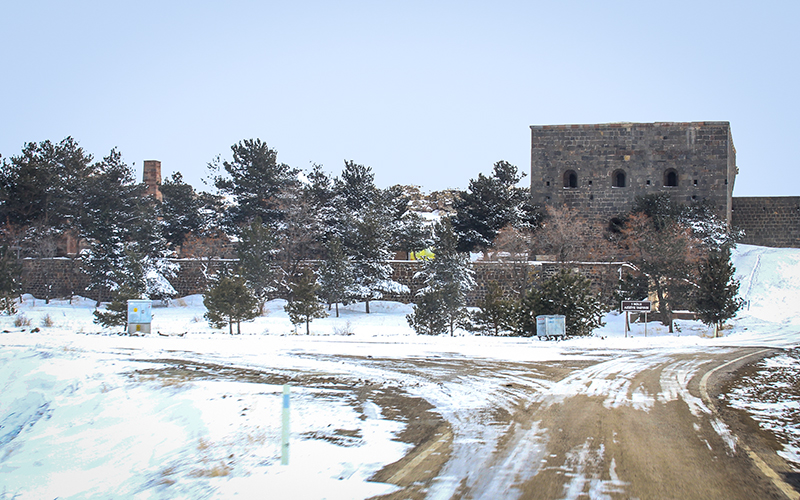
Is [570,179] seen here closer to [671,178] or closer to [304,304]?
[671,178]

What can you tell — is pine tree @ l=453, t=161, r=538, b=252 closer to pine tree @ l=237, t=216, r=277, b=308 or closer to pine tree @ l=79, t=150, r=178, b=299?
pine tree @ l=237, t=216, r=277, b=308

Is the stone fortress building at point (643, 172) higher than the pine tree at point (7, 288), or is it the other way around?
the stone fortress building at point (643, 172)

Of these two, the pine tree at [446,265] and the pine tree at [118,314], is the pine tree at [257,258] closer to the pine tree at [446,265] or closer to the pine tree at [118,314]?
the pine tree at [446,265]

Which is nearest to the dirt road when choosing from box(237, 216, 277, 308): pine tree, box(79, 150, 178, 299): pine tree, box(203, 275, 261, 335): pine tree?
box(203, 275, 261, 335): pine tree

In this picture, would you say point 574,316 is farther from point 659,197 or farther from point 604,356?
point 659,197

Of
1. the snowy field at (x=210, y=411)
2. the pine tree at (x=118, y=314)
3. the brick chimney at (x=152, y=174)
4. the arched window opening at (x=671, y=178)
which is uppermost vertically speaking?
the brick chimney at (x=152, y=174)

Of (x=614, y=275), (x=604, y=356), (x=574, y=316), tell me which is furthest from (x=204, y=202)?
(x=604, y=356)

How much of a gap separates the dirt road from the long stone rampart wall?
78.6ft

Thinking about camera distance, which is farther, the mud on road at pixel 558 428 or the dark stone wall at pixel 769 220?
the dark stone wall at pixel 769 220

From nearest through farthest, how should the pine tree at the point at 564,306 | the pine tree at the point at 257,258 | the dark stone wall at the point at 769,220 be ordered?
the pine tree at the point at 564,306, the pine tree at the point at 257,258, the dark stone wall at the point at 769,220

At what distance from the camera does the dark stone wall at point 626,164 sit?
4662 cm

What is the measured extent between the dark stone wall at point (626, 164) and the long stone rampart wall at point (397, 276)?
9.93 metres

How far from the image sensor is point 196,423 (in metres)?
8.66

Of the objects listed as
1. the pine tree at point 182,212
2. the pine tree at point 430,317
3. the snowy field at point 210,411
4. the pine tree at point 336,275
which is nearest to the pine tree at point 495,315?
the pine tree at point 430,317
